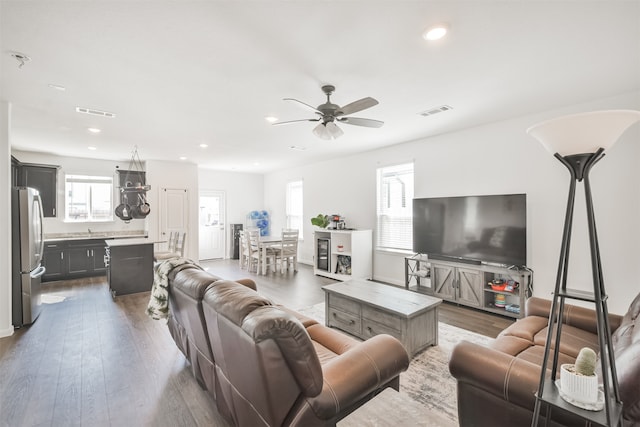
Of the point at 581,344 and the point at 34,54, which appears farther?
the point at 34,54

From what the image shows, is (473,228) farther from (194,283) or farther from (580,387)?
(194,283)

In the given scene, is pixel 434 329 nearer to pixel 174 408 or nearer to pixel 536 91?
pixel 174 408

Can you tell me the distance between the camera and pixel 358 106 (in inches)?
105

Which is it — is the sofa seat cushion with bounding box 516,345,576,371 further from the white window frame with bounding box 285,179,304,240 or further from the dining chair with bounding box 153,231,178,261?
the white window frame with bounding box 285,179,304,240

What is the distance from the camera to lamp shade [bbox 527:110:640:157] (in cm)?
115

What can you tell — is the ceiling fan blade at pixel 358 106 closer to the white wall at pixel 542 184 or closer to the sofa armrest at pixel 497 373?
the sofa armrest at pixel 497 373

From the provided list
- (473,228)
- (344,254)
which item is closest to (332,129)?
(473,228)

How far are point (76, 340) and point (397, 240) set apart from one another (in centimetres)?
499

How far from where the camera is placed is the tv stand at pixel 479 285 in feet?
12.2

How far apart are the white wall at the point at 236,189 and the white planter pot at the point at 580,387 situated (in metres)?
8.44

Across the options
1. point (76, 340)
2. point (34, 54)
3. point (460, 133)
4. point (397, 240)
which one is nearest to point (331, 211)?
point (397, 240)

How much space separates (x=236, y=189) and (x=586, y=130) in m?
8.63

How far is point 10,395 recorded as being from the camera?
2.23m

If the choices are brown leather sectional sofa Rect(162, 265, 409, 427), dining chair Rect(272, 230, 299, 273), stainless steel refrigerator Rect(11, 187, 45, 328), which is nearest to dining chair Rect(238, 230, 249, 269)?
dining chair Rect(272, 230, 299, 273)
